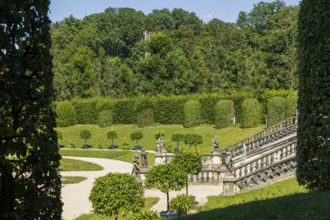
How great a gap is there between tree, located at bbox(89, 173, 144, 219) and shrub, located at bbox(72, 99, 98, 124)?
4192cm

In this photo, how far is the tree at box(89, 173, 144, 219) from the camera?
14.1 m

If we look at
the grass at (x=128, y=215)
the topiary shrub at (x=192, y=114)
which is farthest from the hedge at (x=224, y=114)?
the grass at (x=128, y=215)

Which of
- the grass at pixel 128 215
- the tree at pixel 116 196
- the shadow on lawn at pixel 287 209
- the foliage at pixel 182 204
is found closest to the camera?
the shadow on lawn at pixel 287 209

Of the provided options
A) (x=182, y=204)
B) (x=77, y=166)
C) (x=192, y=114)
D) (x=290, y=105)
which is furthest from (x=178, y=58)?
(x=182, y=204)

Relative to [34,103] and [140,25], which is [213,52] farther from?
[34,103]

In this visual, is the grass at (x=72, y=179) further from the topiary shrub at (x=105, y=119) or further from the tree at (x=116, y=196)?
the topiary shrub at (x=105, y=119)

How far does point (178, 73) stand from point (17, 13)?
55.4 meters

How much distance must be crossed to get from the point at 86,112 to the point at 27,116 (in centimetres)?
5214

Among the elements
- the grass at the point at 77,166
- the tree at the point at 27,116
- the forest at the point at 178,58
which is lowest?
the grass at the point at 77,166

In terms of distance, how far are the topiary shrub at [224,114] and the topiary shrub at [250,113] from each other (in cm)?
163

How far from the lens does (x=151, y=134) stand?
158ft

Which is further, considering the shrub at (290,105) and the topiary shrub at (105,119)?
the topiary shrub at (105,119)

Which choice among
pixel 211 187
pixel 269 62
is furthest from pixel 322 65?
pixel 269 62

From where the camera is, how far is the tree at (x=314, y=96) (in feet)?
31.6
